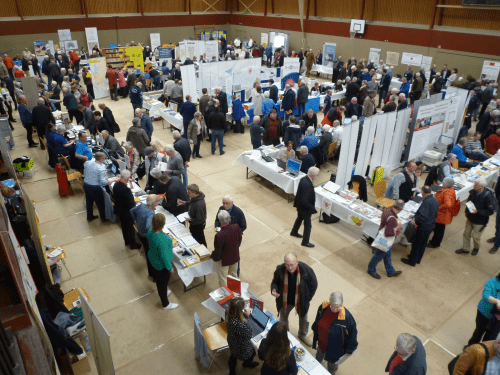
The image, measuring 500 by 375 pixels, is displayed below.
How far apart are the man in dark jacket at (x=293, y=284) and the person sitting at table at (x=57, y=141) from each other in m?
6.78

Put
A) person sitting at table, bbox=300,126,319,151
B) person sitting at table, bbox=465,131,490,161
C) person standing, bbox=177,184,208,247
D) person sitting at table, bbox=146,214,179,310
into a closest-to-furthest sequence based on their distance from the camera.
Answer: person sitting at table, bbox=146,214,179,310 → person standing, bbox=177,184,208,247 → person sitting at table, bbox=300,126,319,151 → person sitting at table, bbox=465,131,490,161

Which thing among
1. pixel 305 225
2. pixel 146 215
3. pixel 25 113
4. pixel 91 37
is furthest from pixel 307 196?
pixel 91 37

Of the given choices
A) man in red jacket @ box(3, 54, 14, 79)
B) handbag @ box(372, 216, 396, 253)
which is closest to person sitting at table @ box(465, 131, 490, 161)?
handbag @ box(372, 216, 396, 253)

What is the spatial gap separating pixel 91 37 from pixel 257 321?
25.5m

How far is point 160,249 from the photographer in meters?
4.90

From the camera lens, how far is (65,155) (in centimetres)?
928

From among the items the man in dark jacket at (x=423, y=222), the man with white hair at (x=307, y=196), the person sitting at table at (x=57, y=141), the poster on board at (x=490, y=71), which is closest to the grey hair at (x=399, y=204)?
the man in dark jacket at (x=423, y=222)

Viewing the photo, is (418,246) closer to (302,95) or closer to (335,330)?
(335,330)

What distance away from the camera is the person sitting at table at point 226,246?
5073 millimetres

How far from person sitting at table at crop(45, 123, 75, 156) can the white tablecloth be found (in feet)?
14.2

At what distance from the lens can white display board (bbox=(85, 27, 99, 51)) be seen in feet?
78.7

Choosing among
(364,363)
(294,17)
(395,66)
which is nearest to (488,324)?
(364,363)

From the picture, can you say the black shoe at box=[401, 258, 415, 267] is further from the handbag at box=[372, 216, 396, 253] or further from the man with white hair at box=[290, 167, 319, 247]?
the man with white hair at box=[290, 167, 319, 247]

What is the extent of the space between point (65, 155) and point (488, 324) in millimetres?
9442
